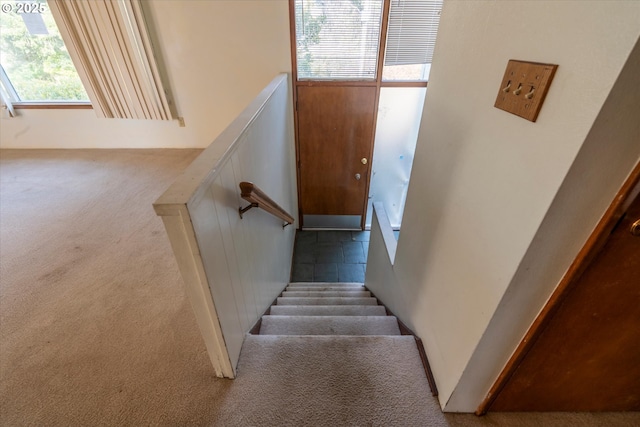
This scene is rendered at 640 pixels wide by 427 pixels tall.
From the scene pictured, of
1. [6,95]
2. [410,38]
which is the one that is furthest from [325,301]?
[6,95]

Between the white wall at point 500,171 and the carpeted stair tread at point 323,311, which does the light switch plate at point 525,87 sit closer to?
the white wall at point 500,171

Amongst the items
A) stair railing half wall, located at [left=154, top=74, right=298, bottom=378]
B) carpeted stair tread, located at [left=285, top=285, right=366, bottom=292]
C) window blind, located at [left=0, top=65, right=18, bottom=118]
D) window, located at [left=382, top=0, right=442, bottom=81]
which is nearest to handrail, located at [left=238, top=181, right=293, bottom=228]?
stair railing half wall, located at [left=154, top=74, right=298, bottom=378]

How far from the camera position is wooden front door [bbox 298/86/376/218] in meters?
3.06

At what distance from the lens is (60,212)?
2365 millimetres

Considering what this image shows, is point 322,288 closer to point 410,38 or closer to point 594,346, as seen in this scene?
point 594,346

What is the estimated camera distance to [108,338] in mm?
1372

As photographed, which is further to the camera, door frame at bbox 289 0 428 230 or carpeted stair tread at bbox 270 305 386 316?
door frame at bbox 289 0 428 230

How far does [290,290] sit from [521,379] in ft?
6.63

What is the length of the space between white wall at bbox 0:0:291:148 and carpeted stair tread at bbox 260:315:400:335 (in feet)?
8.19

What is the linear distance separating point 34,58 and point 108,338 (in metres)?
3.67

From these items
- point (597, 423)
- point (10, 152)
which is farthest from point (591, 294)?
point (10, 152)

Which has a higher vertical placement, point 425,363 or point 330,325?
point 425,363

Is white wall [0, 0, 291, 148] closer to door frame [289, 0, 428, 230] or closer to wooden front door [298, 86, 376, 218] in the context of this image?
door frame [289, 0, 428, 230]

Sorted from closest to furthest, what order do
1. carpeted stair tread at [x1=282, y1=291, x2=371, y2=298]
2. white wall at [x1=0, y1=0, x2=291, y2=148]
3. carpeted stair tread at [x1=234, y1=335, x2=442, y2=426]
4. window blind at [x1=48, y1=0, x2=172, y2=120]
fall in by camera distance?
carpeted stair tread at [x1=234, y1=335, x2=442, y2=426], carpeted stair tread at [x1=282, y1=291, x2=371, y2=298], window blind at [x1=48, y1=0, x2=172, y2=120], white wall at [x1=0, y1=0, x2=291, y2=148]
